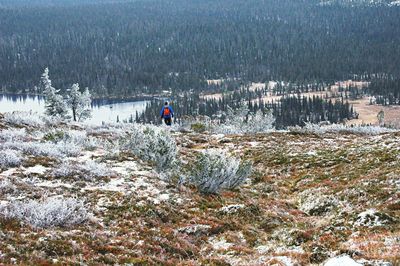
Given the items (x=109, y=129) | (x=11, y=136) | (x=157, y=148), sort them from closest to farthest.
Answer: (x=157, y=148)
(x=11, y=136)
(x=109, y=129)

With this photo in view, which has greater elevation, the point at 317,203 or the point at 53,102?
the point at 317,203

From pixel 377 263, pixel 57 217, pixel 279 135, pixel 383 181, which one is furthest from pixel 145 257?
pixel 279 135

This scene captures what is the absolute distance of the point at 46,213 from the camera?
13250 millimetres

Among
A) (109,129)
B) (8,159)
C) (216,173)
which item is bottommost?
(109,129)

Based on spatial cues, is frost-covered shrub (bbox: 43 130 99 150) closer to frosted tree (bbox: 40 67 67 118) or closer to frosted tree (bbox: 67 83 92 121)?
frosted tree (bbox: 40 67 67 118)

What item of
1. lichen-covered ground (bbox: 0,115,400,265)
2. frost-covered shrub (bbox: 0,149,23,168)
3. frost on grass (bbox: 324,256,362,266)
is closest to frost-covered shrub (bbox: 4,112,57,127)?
lichen-covered ground (bbox: 0,115,400,265)

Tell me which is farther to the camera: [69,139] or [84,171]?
[69,139]

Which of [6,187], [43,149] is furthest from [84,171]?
[6,187]

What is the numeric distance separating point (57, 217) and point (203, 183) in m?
7.74

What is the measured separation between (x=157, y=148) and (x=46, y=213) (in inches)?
383

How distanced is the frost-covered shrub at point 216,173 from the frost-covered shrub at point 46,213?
6.67 metres

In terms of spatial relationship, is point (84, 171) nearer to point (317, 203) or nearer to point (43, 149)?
point (43, 149)

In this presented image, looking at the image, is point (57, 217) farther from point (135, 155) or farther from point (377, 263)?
point (135, 155)

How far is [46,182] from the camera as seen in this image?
17375 millimetres
